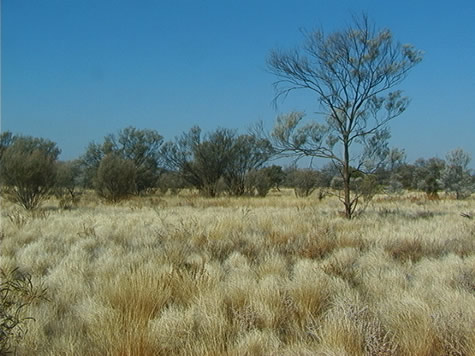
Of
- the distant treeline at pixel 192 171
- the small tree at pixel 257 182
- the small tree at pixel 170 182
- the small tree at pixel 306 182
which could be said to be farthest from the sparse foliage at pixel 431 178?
the small tree at pixel 170 182

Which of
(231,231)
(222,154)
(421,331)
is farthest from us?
(222,154)

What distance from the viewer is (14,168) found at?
14227 millimetres

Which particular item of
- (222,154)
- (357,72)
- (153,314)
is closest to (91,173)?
(222,154)

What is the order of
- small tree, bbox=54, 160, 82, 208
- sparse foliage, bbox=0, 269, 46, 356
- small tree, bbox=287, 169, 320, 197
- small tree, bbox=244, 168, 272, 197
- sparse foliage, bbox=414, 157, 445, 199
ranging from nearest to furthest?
sparse foliage, bbox=0, 269, 46, 356 → small tree, bbox=54, 160, 82, 208 → small tree, bbox=244, 168, 272, 197 → small tree, bbox=287, 169, 320, 197 → sparse foliage, bbox=414, 157, 445, 199

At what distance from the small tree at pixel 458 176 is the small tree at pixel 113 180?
21.7m

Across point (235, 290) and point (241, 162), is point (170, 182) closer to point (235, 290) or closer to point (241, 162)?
point (241, 162)

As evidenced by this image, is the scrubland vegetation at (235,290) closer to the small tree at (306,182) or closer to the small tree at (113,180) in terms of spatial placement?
the small tree at (113,180)

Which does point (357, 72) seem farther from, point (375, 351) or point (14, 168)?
point (14, 168)

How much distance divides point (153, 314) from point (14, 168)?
1326 centimetres

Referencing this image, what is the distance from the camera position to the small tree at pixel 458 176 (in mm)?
26734

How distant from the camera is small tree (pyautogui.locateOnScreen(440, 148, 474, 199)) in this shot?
26734 mm

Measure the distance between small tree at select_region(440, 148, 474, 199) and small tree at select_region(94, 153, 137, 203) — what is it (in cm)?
2167

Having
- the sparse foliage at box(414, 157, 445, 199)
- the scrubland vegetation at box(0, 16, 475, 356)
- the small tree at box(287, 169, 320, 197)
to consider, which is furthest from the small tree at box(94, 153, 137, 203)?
the sparse foliage at box(414, 157, 445, 199)

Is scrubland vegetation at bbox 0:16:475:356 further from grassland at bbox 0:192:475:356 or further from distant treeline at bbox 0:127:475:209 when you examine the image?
distant treeline at bbox 0:127:475:209
